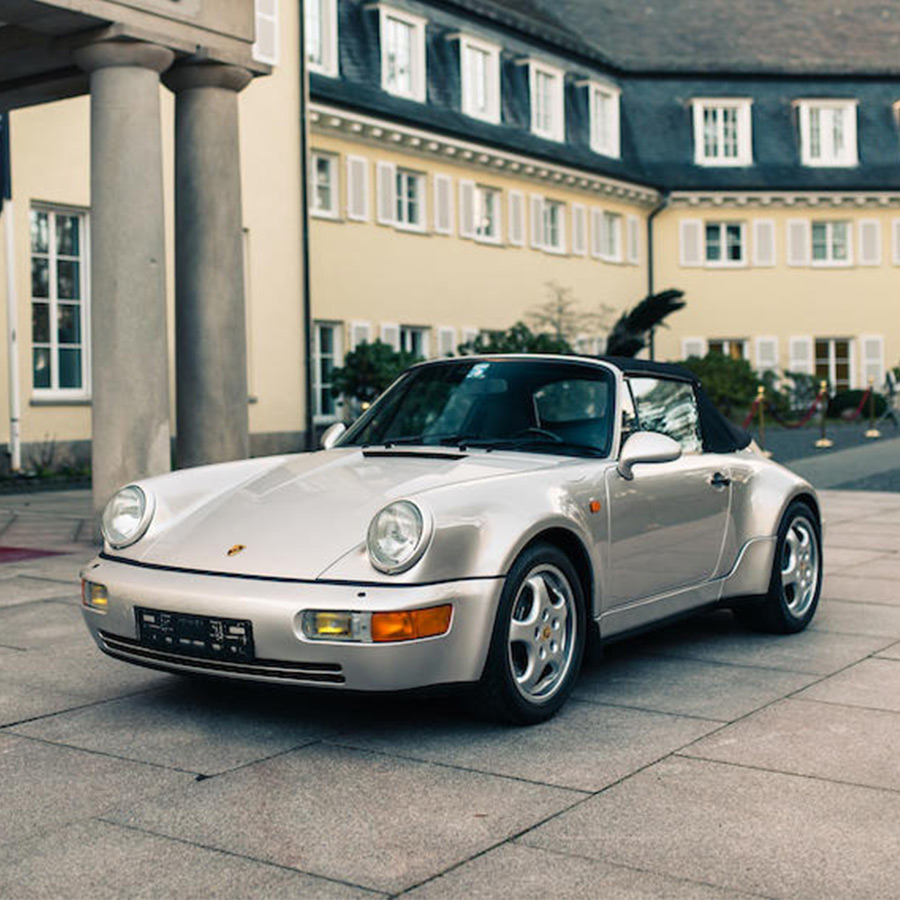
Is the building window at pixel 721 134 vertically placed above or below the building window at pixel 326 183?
above

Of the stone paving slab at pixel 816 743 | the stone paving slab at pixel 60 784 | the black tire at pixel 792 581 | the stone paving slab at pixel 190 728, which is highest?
the black tire at pixel 792 581

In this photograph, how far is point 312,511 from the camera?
500 centimetres

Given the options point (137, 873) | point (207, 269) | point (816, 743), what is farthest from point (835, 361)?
point (137, 873)

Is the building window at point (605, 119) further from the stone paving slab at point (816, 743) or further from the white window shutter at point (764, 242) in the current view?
the stone paving slab at point (816, 743)

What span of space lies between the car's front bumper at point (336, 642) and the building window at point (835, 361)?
115ft

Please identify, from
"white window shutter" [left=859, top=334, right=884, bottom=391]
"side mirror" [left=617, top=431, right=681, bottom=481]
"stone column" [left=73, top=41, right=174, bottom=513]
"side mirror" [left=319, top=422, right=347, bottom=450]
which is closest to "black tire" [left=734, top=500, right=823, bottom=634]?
"side mirror" [left=617, top=431, right=681, bottom=481]

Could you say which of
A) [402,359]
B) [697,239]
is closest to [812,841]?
[402,359]

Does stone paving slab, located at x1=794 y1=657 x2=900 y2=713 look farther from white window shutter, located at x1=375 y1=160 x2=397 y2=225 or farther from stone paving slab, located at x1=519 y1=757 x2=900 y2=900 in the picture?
white window shutter, located at x1=375 y1=160 x2=397 y2=225

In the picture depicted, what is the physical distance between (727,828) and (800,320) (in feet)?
117

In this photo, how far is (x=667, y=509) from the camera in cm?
585

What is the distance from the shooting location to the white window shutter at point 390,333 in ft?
88.4

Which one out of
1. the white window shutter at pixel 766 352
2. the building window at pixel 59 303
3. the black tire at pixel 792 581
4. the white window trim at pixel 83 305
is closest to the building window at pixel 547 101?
the white window shutter at pixel 766 352

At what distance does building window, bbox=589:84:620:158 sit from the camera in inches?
1379

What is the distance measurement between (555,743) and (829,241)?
35.8 metres
